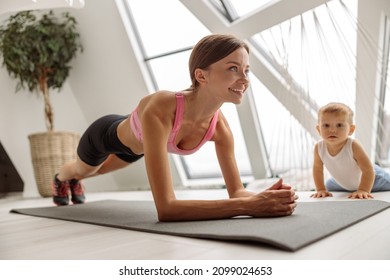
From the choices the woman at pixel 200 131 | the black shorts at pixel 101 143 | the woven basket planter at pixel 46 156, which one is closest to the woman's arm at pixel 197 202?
the woman at pixel 200 131

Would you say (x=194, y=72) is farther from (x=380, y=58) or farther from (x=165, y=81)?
(x=165, y=81)

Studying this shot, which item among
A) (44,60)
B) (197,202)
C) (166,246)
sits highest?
(44,60)

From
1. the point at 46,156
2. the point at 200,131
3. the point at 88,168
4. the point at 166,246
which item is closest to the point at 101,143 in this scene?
the point at 88,168

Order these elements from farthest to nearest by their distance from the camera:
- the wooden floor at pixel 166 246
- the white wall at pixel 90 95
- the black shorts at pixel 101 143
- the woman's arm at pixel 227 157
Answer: the white wall at pixel 90 95, the black shorts at pixel 101 143, the woman's arm at pixel 227 157, the wooden floor at pixel 166 246

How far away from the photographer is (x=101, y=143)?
71.4 inches

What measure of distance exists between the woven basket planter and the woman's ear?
274 centimetres

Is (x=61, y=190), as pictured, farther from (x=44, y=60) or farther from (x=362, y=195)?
(x=44, y=60)

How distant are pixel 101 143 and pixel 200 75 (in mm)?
655

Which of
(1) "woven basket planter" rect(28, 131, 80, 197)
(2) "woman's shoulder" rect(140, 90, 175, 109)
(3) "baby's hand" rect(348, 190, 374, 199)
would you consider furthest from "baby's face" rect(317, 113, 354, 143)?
(1) "woven basket planter" rect(28, 131, 80, 197)

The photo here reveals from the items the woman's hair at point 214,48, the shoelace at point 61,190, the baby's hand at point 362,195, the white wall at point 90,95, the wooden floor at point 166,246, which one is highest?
the white wall at point 90,95

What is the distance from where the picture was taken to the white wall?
3.72 m

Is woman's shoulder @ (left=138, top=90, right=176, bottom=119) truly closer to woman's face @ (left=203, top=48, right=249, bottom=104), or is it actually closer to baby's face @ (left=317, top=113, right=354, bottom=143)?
woman's face @ (left=203, top=48, right=249, bottom=104)

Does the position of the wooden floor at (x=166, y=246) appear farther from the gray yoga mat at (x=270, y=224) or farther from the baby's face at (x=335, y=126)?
the baby's face at (x=335, y=126)

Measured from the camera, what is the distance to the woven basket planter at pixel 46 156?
12.3 feet
